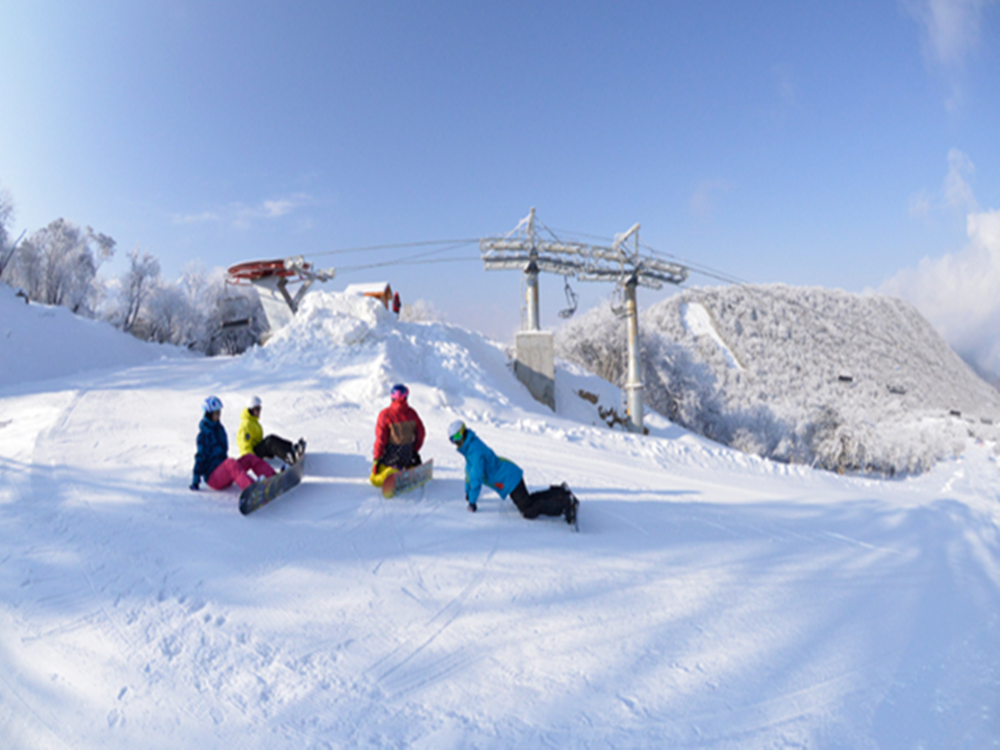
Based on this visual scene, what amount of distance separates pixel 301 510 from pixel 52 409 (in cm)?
792

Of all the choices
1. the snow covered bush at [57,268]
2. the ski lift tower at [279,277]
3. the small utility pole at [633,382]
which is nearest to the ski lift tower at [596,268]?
the small utility pole at [633,382]

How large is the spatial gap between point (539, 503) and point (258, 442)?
413cm

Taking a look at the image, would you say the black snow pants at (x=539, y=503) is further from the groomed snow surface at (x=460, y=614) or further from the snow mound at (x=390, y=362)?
the snow mound at (x=390, y=362)

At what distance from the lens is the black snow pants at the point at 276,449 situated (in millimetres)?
7086

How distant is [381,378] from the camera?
12.5 metres

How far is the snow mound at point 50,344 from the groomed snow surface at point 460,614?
11.3 meters

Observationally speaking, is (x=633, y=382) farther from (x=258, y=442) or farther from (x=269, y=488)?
(x=269, y=488)

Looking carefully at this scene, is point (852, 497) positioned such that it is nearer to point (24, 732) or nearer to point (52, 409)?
point (24, 732)

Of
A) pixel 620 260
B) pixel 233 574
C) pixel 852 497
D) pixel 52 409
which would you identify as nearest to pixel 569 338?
pixel 620 260

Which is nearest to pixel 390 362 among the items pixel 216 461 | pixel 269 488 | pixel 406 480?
pixel 406 480

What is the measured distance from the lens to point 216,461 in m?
6.02

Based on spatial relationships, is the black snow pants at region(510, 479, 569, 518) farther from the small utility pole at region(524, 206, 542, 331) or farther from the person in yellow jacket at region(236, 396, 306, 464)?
the small utility pole at region(524, 206, 542, 331)

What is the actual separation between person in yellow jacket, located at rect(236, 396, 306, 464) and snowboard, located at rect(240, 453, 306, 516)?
1.76ft

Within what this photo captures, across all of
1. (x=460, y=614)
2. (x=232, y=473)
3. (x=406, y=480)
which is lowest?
(x=460, y=614)
